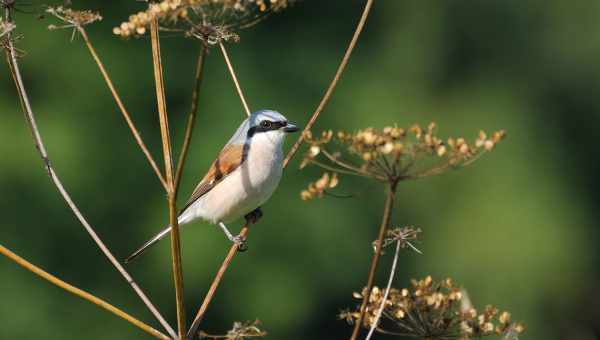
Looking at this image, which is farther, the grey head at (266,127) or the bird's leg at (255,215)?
the bird's leg at (255,215)

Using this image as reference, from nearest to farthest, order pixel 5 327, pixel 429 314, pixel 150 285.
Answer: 1. pixel 429 314
2. pixel 5 327
3. pixel 150 285

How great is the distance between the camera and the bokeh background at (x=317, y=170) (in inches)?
566

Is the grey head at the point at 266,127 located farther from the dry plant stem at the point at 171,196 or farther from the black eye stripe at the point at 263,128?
the dry plant stem at the point at 171,196

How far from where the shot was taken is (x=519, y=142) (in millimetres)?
17344

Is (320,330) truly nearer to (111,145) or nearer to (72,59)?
(111,145)

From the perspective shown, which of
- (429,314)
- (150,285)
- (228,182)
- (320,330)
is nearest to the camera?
(429,314)

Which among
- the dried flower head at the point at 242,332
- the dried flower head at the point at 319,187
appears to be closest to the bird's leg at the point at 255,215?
the dried flower head at the point at 242,332

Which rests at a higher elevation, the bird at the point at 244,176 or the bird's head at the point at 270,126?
the bird's head at the point at 270,126

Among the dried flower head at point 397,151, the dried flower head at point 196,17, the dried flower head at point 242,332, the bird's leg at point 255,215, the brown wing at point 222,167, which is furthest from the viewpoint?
the brown wing at point 222,167

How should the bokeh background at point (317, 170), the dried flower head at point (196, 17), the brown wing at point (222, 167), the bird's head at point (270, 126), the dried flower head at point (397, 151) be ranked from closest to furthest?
the dried flower head at point (397, 151)
the dried flower head at point (196, 17)
the bird's head at point (270, 126)
the brown wing at point (222, 167)
the bokeh background at point (317, 170)

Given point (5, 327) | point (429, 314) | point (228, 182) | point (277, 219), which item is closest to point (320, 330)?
point (277, 219)

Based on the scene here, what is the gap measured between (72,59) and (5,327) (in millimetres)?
4843

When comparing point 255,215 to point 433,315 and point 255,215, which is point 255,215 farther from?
point 433,315

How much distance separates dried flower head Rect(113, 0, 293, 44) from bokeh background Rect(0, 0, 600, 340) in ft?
35.9
